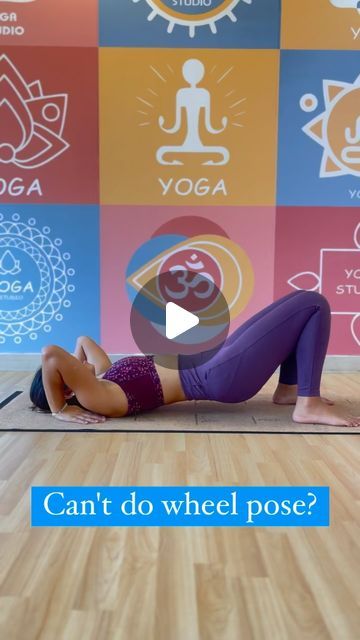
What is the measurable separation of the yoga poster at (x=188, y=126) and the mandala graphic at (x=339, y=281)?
1.64ft

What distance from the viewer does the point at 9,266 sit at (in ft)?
12.4

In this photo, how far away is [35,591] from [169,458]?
0.89 metres

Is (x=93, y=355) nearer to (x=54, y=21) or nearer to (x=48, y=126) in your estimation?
(x=48, y=126)

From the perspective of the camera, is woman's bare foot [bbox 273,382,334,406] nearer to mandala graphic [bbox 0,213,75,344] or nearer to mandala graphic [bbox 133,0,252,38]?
mandala graphic [bbox 0,213,75,344]

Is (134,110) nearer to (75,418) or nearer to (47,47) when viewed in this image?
(47,47)

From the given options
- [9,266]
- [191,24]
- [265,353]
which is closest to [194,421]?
[265,353]

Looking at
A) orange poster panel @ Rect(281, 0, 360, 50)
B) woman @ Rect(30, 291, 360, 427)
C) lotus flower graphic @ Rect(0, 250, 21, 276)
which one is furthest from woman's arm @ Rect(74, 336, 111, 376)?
orange poster panel @ Rect(281, 0, 360, 50)

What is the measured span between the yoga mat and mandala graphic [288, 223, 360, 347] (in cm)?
100

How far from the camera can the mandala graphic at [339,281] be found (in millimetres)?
3793

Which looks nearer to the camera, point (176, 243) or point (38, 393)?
point (38, 393)

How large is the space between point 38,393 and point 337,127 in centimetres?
238

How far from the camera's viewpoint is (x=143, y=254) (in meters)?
3.79

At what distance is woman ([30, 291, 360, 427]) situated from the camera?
245 cm

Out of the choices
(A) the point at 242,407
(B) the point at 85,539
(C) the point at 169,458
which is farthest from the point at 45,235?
(B) the point at 85,539
